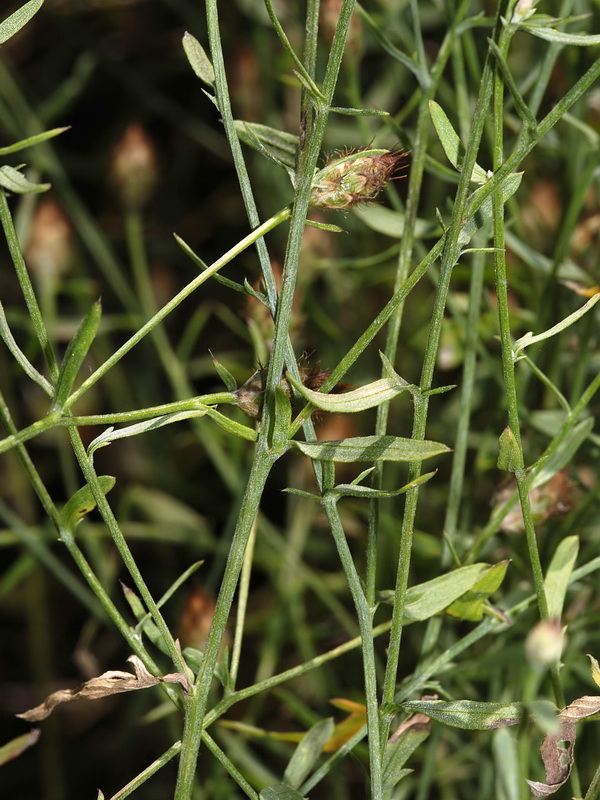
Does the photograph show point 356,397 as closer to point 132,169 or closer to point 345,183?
point 345,183

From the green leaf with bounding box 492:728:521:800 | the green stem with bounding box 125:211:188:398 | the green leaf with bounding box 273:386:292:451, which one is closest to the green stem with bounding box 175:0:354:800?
the green leaf with bounding box 273:386:292:451

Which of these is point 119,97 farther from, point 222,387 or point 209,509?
point 209,509

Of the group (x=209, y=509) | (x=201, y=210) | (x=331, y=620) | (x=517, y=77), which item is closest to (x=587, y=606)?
(x=331, y=620)

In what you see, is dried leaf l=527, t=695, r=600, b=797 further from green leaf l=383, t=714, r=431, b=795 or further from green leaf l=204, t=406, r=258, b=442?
green leaf l=204, t=406, r=258, b=442

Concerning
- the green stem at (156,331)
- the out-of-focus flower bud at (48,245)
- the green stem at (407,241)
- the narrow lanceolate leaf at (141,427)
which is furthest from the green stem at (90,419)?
the out-of-focus flower bud at (48,245)

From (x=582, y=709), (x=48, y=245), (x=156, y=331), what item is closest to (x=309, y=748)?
(x=582, y=709)
